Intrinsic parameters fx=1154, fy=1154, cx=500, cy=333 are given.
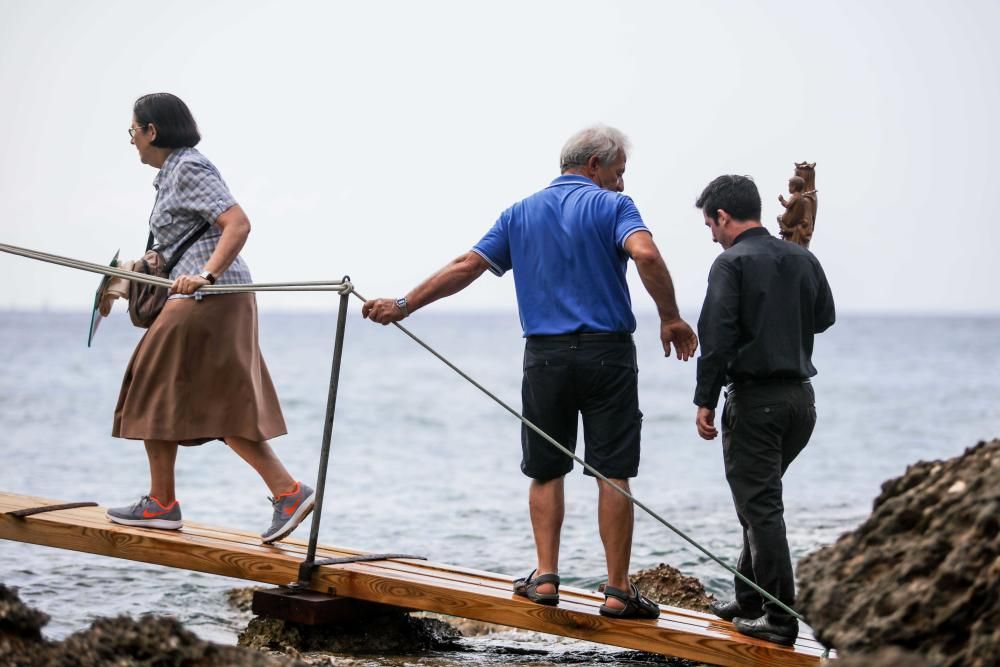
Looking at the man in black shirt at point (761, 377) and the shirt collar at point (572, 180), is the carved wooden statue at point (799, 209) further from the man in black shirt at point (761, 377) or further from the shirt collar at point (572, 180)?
the shirt collar at point (572, 180)

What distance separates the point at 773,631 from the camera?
4.80m

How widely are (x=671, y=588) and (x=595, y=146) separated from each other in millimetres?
3034

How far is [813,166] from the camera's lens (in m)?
5.28

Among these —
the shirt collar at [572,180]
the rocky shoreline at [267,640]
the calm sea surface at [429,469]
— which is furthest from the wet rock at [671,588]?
the shirt collar at [572,180]

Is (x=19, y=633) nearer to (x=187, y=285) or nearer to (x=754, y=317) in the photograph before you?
(x=187, y=285)

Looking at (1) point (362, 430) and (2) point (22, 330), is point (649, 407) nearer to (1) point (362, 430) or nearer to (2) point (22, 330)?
(1) point (362, 430)

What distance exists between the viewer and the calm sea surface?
9336mm

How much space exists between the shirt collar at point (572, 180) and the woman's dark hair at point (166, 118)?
1.88 meters

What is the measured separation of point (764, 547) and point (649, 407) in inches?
1267

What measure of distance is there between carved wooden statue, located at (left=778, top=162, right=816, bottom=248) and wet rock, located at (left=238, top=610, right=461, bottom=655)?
2694 millimetres

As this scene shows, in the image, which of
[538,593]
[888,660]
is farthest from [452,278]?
[888,660]

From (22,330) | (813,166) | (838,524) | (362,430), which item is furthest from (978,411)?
(22,330)

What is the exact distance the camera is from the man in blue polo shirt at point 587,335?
4945 millimetres

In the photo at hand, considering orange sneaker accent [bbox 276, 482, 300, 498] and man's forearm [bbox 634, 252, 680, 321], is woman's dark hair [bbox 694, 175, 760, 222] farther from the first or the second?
orange sneaker accent [bbox 276, 482, 300, 498]
